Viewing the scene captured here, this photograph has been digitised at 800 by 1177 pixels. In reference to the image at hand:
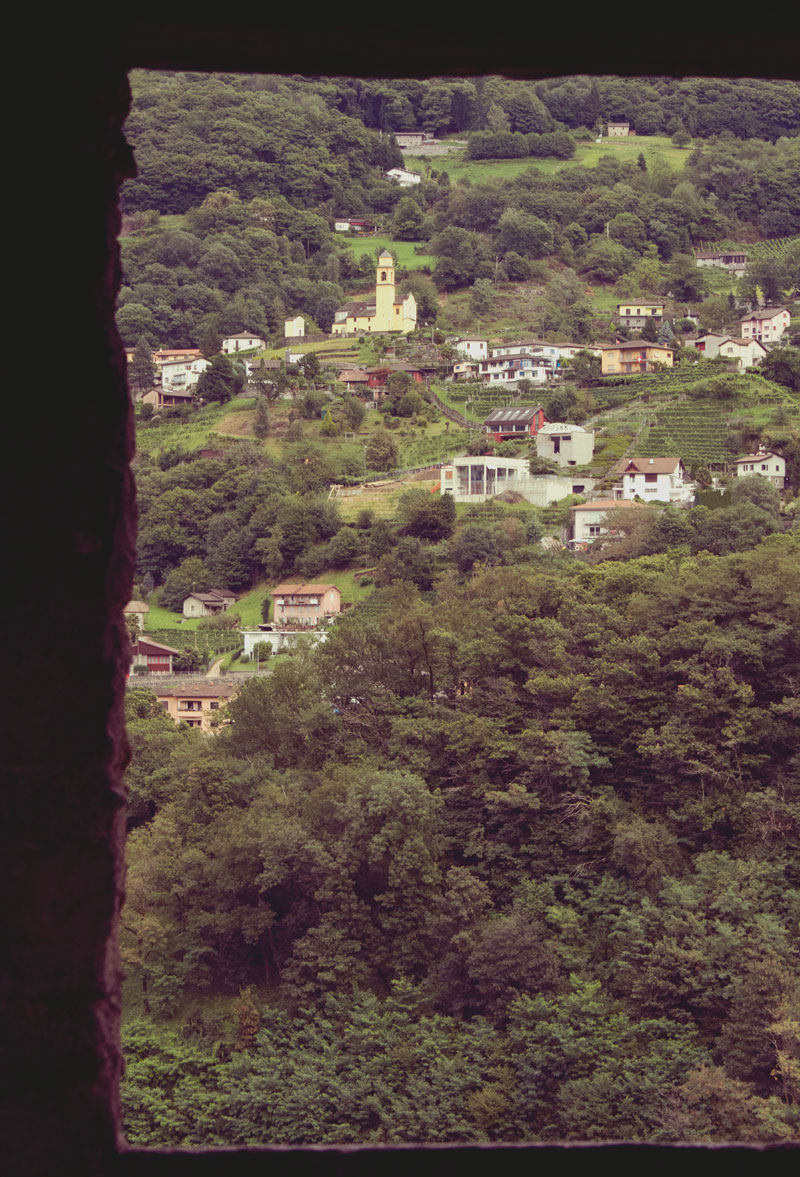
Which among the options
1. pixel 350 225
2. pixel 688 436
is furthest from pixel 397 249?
pixel 688 436

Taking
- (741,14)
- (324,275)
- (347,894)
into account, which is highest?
(324,275)

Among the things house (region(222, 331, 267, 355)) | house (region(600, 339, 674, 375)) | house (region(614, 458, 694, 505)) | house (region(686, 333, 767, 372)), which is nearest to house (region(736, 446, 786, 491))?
house (region(614, 458, 694, 505))

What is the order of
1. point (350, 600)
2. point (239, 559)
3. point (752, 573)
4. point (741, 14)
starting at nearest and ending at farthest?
point (741, 14)
point (752, 573)
point (350, 600)
point (239, 559)

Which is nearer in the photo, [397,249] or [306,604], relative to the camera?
[306,604]

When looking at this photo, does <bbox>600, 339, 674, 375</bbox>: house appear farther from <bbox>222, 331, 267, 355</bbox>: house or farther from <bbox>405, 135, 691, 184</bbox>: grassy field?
<bbox>405, 135, 691, 184</bbox>: grassy field

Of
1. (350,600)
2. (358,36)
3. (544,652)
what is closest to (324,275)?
(350,600)

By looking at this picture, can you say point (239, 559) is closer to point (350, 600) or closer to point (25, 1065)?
point (350, 600)

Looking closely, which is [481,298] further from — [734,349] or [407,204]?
[734,349]
